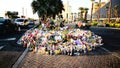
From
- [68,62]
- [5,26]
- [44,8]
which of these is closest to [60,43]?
[68,62]

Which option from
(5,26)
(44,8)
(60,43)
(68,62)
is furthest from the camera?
(44,8)

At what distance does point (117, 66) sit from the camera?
10.3 metres

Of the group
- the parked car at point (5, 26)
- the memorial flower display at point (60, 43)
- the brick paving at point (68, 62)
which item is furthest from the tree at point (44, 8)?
the brick paving at point (68, 62)

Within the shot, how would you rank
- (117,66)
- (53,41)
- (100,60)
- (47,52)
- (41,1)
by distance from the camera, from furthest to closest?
(41,1), (53,41), (47,52), (100,60), (117,66)

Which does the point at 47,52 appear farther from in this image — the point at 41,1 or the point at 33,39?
the point at 41,1

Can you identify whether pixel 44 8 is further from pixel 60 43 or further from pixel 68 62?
pixel 68 62

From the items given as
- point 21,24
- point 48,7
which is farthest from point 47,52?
point 48,7

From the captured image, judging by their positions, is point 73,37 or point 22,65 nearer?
point 22,65

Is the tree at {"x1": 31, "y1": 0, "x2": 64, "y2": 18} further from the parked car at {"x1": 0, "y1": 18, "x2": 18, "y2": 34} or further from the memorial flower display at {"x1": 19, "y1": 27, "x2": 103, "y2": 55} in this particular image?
the memorial flower display at {"x1": 19, "y1": 27, "x2": 103, "y2": 55}

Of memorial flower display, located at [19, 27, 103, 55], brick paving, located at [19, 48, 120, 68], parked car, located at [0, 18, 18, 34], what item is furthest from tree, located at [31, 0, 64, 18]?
brick paving, located at [19, 48, 120, 68]

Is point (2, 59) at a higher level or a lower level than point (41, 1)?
lower

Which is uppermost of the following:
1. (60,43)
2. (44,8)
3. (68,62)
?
(44,8)

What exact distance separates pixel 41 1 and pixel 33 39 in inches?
1317

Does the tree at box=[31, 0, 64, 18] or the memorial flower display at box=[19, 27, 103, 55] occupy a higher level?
the tree at box=[31, 0, 64, 18]
